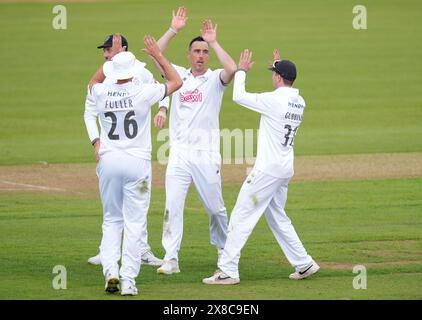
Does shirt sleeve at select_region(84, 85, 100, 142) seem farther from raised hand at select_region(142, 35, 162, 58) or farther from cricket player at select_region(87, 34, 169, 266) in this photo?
raised hand at select_region(142, 35, 162, 58)

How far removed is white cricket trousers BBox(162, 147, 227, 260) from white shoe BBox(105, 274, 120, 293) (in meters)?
1.58

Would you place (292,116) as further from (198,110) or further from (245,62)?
(198,110)

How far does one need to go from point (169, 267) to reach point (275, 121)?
2.24 m

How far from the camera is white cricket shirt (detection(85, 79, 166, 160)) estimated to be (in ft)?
38.3

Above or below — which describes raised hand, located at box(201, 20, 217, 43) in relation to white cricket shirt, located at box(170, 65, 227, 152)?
above

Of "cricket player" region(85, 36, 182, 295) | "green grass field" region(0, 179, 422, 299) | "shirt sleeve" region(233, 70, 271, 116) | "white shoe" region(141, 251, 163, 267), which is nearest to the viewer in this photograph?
"cricket player" region(85, 36, 182, 295)

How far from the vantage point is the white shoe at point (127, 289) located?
38.0 feet

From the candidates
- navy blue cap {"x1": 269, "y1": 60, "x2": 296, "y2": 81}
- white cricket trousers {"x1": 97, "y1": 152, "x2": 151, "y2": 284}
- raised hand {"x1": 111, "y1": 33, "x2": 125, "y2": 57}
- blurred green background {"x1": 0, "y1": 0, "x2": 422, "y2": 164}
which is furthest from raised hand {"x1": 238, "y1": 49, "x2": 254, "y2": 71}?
blurred green background {"x1": 0, "y1": 0, "x2": 422, "y2": 164}

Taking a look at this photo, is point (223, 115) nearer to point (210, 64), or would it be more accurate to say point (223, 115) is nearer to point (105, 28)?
point (210, 64)

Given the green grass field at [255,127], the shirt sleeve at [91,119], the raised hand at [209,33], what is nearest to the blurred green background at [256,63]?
the green grass field at [255,127]

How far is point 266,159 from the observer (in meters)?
12.5

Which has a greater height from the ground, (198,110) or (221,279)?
(198,110)

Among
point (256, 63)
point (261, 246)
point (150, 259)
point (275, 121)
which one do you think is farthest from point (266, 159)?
point (256, 63)

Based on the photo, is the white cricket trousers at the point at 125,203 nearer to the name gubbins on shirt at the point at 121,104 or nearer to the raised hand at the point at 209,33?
the name gubbins on shirt at the point at 121,104
